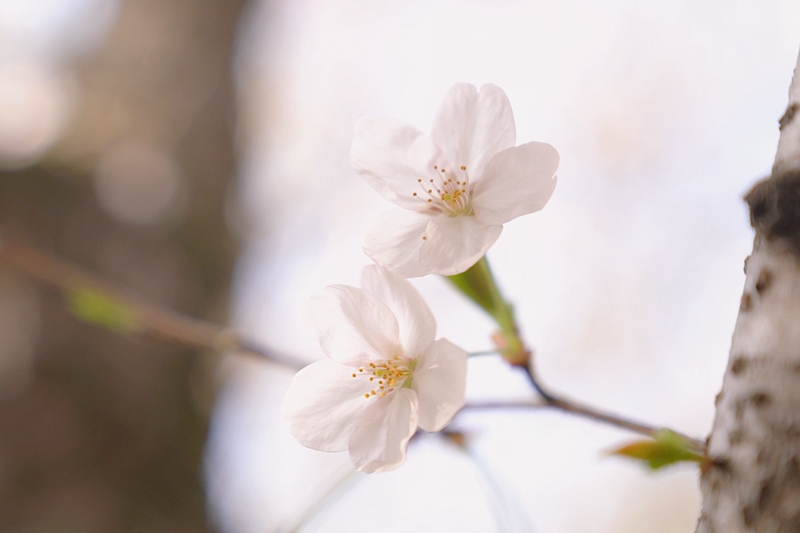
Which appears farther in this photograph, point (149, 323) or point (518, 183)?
point (149, 323)

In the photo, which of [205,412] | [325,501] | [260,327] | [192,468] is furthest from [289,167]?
[325,501]

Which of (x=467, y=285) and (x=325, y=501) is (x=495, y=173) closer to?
(x=467, y=285)

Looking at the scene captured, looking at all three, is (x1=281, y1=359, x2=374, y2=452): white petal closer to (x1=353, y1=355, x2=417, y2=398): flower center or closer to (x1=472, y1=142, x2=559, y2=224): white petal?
(x1=353, y1=355, x2=417, y2=398): flower center

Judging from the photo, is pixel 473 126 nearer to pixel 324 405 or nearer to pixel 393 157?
pixel 393 157

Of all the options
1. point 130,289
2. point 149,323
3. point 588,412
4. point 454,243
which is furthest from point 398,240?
point 130,289

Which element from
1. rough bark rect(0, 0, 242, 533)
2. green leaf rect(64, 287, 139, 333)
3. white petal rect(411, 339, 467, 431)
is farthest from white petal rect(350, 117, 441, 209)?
rough bark rect(0, 0, 242, 533)

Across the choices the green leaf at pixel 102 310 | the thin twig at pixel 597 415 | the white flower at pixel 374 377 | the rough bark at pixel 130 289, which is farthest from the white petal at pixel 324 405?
the rough bark at pixel 130 289

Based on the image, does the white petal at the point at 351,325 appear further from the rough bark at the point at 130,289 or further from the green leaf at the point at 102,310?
the rough bark at the point at 130,289
